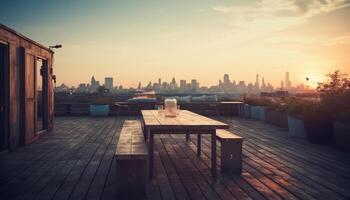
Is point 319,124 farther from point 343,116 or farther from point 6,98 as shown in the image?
point 6,98

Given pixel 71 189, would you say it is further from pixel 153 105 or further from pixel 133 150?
pixel 153 105

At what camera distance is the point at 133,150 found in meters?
4.62

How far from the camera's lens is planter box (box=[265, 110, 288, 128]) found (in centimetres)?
1261

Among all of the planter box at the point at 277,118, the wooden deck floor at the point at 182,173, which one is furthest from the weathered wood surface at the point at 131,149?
the planter box at the point at 277,118

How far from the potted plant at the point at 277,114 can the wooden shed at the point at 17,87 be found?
29.3 feet

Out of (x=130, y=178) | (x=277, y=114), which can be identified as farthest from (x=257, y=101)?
(x=130, y=178)

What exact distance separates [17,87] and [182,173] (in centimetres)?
518

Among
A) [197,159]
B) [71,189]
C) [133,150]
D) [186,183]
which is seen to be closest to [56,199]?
[71,189]

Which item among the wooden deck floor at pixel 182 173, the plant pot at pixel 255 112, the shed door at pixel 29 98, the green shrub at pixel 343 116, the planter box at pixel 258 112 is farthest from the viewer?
the plant pot at pixel 255 112

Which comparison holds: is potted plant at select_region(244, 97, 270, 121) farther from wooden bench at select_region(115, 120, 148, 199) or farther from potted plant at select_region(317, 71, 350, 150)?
wooden bench at select_region(115, 120, 148, 199)

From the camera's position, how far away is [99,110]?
17.8 m

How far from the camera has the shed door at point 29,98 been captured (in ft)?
28.2

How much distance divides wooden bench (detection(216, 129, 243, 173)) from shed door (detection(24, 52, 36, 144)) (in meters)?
5.64

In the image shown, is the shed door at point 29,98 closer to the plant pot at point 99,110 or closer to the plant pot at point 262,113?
the plant pot at point 99,110
